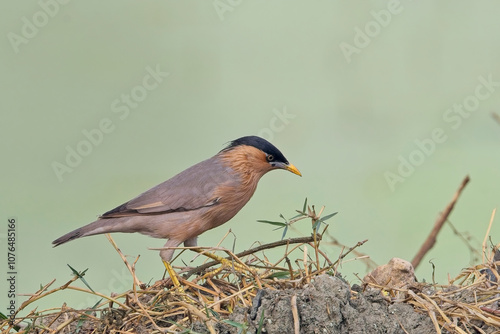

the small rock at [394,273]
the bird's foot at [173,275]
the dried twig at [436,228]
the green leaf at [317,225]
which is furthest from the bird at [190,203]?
the green leaf at [317,225]

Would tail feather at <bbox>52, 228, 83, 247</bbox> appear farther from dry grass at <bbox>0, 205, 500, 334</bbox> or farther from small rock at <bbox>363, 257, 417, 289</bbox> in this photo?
small rock at <bbox>363, 257, 417, 289</bbox>

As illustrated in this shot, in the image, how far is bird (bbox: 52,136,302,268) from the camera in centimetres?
577

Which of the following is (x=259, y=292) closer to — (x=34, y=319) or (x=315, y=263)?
(x=315, y=263)

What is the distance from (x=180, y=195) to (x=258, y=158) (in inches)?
29.1

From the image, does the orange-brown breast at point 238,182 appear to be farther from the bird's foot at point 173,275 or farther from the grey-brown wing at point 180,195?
the bird's foot at point 173,275

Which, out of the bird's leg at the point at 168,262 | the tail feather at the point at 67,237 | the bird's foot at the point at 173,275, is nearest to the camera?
the bird's foot at the point at 173,275

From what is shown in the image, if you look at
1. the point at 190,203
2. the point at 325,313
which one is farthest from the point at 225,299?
the point at 190,203

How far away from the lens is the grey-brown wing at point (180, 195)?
5812 mm

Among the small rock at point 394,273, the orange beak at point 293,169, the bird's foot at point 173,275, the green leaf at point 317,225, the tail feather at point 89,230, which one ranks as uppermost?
the tail feather at point 89,230

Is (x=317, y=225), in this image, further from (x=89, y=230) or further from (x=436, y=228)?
(x=436, y=228)

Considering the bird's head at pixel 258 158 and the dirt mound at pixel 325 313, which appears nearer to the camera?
the dirt mound at pixel 325 313

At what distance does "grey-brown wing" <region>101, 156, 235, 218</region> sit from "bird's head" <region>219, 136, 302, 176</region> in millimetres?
161

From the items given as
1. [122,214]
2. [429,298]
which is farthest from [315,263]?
[122,214]

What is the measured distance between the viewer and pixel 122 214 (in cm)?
588
